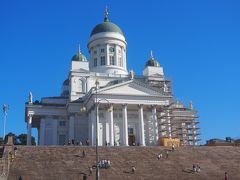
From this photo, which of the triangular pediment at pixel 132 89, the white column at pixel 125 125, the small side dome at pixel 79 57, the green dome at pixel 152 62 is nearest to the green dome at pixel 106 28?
the small side dome at pixel 79 57

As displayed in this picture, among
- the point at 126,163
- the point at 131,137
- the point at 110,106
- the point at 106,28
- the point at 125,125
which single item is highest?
the point at 106,28

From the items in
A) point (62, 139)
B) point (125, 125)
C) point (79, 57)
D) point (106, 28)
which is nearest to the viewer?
point (125, 125)

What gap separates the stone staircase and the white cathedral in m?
8.29

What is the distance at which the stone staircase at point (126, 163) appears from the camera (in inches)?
1489

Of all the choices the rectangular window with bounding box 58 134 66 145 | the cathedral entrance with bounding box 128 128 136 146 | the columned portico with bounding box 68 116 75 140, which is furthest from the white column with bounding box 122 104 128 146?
the rectangular window with bounding box 58 134 66 145

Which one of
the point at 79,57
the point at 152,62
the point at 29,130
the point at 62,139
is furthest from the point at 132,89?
the point at 29,130

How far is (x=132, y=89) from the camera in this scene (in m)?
58.2

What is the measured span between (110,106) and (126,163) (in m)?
15.6

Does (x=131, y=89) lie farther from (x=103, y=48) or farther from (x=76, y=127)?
(x=103, y=48)

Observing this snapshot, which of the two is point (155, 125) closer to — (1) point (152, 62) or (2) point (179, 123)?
(2) point (179, 123)

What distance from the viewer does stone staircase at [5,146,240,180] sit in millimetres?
37812

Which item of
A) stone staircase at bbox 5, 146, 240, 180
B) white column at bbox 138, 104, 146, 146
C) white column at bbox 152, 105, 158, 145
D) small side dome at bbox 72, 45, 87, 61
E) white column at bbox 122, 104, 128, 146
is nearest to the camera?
stone staircase at bbox 5, 146, 240, 180

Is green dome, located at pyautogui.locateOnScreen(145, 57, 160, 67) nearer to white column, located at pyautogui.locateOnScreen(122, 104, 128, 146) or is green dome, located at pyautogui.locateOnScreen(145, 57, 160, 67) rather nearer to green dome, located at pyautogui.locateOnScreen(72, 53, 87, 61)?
green dome, located at pyautogui.locateOnScreen(72, 53, 87, 61)

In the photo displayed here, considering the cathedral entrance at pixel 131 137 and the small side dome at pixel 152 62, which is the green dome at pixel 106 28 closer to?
the small side dome at pixel 152 62
